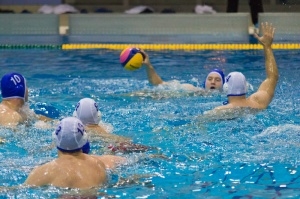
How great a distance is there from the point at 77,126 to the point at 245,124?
2.53m

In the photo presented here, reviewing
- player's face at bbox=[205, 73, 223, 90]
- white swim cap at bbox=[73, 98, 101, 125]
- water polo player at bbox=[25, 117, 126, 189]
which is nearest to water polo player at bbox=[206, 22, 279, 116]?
player's face at bbox=[205, 73, 223, 90]

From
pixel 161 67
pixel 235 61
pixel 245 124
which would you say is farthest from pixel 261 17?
pixel 245 124

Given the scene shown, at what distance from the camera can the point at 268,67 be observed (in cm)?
664

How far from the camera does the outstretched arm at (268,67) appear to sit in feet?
21.2

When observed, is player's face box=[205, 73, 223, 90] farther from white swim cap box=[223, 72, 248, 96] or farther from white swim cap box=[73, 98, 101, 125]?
white swim cap box=[73, 98, 101, 125]

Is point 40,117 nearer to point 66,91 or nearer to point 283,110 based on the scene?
point 66,91

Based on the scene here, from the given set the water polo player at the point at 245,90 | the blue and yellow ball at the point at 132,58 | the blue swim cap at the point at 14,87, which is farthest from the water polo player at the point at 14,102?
the water polo player at the point at 245,90

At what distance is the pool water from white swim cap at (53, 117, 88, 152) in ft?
0.89

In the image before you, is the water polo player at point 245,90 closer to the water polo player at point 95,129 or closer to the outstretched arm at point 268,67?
the outstretched arm at point 268,67

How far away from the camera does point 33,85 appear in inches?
351

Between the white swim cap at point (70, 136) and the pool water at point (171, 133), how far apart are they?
0.27 m

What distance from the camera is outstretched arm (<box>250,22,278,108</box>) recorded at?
647 centimetres

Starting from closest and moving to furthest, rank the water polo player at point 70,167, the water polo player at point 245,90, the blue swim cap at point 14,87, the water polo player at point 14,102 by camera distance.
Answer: the water polo player at point 70,167, the water polo player at point 14,102, the blue swim cap at point 14,87, the water polo player at point 245,90

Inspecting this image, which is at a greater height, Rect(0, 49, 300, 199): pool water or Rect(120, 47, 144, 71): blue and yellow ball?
Rect(120, 47, 144, 71): blue and yellow ball
